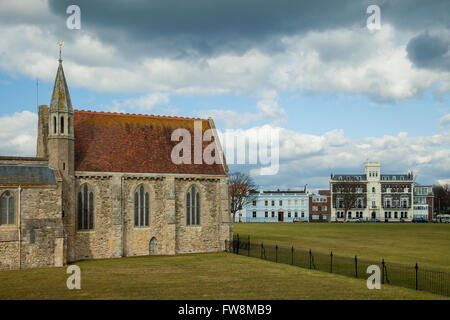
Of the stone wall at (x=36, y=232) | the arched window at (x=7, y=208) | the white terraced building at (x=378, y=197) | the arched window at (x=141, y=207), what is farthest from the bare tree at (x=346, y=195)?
the arched window at (x=7, y=208)

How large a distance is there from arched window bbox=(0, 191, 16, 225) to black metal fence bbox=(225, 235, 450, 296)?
18097 mm

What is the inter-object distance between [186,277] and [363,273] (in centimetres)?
1123

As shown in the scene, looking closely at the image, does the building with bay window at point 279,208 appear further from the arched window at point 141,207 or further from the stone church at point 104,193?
the arched window at point 141,207

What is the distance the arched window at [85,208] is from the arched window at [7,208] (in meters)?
5.41

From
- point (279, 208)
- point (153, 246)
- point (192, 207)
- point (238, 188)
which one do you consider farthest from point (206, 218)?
point (279, 208)

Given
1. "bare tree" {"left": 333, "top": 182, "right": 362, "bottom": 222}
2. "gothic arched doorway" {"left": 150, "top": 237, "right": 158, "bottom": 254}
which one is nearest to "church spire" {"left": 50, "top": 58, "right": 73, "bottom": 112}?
"gothic arched doorway" {"left": 150, "top": 237, "right": 158, "bottom": 254}

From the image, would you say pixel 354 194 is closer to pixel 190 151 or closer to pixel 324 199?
pixel 324 199

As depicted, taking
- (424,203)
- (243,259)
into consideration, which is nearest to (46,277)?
(243,259)

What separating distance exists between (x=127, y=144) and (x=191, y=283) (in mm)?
17921

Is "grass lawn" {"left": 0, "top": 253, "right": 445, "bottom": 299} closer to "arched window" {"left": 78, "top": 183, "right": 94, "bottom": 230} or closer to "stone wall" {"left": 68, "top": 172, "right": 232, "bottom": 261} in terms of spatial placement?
"stone wall" {"left": 68, "top": 172, "right": 232, "bottom": 261}

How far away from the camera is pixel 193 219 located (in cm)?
4031

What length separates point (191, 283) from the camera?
25.3 m

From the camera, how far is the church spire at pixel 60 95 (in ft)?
115
